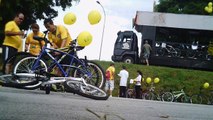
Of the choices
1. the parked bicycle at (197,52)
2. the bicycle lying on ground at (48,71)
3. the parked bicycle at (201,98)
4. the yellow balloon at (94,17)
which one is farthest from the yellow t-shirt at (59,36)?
the parked bicycle at (197,52)

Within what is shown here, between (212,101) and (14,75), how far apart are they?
13004 mm

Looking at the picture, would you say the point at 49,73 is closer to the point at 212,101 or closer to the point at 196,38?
the point at 212,101

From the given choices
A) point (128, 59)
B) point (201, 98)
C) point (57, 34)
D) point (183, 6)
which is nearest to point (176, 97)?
point (201, 98)

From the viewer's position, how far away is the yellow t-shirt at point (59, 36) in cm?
713

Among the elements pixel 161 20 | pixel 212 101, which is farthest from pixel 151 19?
pixel 212 101

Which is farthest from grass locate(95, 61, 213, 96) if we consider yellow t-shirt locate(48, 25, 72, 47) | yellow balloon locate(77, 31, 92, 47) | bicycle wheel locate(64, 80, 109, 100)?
bicycle wheel locate(64, 80, 109, 100)

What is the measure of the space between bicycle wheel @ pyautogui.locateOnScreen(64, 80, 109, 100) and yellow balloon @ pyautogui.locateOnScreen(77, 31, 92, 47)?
105 cm

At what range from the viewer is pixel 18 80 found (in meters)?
6.61

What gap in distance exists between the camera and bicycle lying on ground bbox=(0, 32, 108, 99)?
6582 millimetres

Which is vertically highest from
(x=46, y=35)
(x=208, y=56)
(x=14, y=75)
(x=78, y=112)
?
(x=208, y=56)

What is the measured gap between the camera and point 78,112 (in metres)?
3.94

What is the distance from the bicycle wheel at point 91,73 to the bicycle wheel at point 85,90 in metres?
0.42

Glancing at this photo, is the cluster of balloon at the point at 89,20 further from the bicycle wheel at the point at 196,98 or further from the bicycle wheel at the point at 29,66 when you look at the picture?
the bicycle wheel at the point at 196,98

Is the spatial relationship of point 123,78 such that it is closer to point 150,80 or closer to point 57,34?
point 150,80
